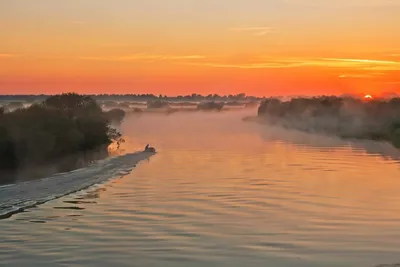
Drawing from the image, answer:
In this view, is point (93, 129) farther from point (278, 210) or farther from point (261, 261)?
point (261, 261)

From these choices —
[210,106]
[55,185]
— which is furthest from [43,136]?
[210,106]

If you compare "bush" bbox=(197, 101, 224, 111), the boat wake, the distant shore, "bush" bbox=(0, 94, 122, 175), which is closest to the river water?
the boat wake

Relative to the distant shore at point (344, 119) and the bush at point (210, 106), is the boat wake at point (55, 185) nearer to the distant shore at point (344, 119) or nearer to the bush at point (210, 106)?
the distant shore at point (344, 119)

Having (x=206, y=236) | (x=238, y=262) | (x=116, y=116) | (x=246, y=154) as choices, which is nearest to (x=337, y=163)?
(x=246, y=154)

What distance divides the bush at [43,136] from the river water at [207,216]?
12.8 ft

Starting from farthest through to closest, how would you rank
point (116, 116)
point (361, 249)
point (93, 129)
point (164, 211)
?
point (116, 116) < point (93, 129) < point (164, 211) < point (361, 249)

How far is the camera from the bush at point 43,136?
34.3 meters

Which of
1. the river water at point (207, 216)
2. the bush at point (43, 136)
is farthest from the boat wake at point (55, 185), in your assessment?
the bush at point (43, 136)

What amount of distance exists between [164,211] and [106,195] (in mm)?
4451

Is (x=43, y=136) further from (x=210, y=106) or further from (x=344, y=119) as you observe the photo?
(x=210, y=106)

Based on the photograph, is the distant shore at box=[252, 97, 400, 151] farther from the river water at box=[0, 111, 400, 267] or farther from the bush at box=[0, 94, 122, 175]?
the river water at box=[0, 111, 400, 267]

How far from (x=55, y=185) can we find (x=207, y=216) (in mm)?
9161

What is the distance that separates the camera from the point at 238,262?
1414 cm

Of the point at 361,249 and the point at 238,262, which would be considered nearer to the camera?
the point at 238,262
